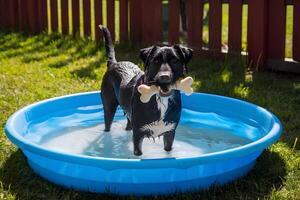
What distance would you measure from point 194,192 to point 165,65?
34.2 inches

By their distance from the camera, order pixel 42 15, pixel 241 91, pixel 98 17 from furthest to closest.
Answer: pixel 42 15 < pixel 98 17 < pixel 241 91

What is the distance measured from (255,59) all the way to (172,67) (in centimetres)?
374

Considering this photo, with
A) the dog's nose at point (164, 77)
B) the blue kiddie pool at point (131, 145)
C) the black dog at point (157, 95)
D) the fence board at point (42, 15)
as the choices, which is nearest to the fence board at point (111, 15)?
the fence board at point (42, 15)

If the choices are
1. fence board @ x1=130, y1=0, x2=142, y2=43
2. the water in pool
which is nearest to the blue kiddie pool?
A: the water in pool

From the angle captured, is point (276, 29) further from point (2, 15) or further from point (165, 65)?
point (2, 15)

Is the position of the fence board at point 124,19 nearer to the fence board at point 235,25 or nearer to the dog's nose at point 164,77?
the fence board at point 235,25

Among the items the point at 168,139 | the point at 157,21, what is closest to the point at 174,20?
the point at 157,21

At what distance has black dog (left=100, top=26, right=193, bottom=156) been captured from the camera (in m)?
3.35

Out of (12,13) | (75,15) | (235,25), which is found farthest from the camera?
(12,13)

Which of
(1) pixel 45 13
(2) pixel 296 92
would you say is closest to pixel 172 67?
(2) pixel 296 92

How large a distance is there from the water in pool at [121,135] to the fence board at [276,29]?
191cm

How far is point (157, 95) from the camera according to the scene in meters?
3.53

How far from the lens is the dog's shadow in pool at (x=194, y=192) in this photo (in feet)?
11.6

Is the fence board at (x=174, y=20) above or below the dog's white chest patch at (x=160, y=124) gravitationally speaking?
above
